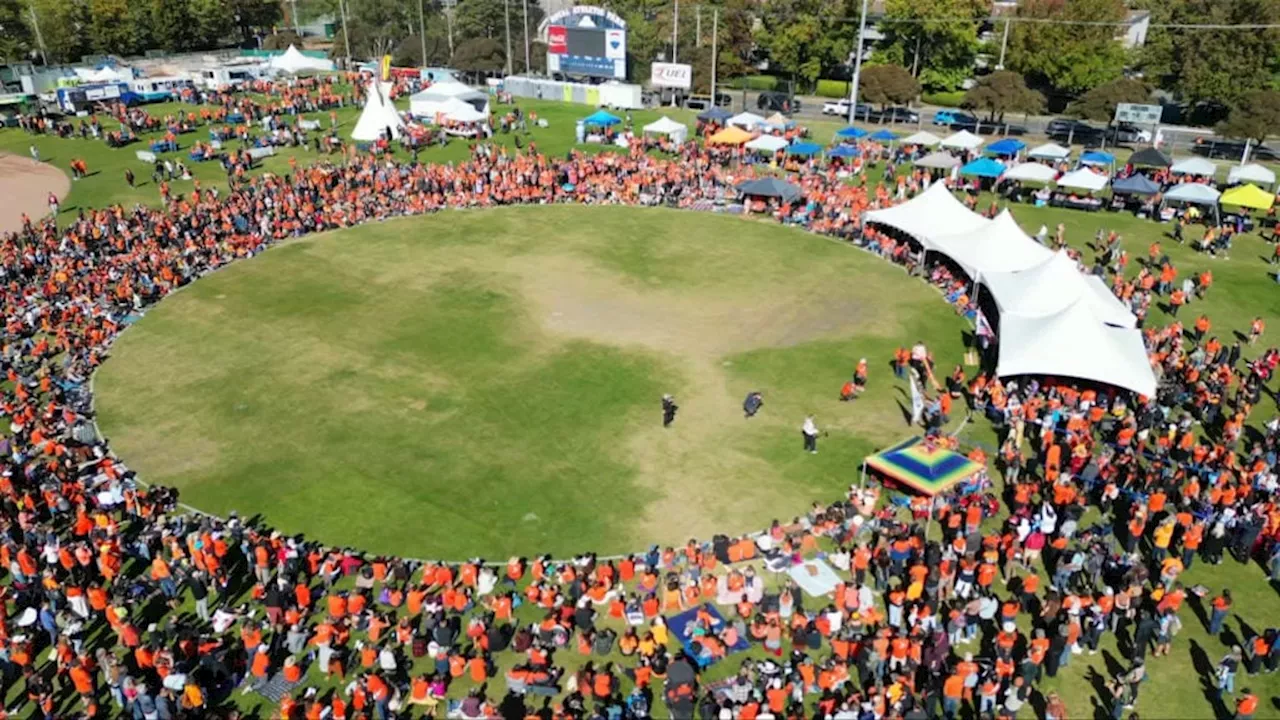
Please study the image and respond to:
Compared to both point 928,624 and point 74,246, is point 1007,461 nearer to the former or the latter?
point 928,624

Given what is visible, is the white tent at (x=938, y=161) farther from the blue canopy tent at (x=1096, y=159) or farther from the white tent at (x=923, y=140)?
the blue canopy tent at (x=1096, y=159)

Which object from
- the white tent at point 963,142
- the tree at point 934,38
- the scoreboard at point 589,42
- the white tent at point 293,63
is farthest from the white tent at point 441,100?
the tree at point 934,38

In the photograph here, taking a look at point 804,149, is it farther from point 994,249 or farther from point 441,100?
point 441,100

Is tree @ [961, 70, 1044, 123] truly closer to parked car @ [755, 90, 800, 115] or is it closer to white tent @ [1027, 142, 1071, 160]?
white tent @ [1027, 142, 1071, 160]

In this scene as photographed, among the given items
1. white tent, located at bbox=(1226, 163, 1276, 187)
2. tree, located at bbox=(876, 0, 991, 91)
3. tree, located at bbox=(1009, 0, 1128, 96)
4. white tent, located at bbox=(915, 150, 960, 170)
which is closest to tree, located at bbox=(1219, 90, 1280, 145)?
white tent, located at bbox=(1226, 163, 1276, 187)

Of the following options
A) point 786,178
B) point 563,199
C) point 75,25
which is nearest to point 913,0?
point 786,178
